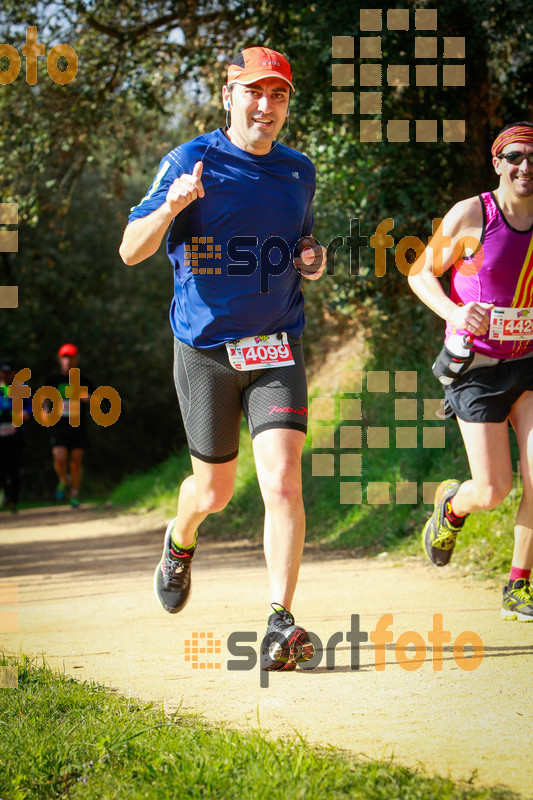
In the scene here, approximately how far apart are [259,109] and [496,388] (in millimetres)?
1720

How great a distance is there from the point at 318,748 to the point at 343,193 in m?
7.88

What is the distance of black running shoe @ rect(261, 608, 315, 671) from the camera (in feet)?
11.7

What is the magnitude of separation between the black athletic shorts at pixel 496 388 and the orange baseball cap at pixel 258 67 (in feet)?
5.41

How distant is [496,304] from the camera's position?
14.1ft

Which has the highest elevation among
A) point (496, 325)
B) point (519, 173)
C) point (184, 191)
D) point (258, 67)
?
point (258, 67)

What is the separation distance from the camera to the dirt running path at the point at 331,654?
9.28ft

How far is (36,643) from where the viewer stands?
459cm

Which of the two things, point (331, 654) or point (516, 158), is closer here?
point (331, 654)

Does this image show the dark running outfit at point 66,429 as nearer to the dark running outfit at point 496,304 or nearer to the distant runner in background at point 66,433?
the distant runner in background at point 66,433

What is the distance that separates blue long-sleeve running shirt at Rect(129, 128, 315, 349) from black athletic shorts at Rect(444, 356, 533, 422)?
41.4 inches

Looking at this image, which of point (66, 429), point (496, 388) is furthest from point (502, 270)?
point (66, 429)

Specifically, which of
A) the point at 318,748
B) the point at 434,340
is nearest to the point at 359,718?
the point at 318,748

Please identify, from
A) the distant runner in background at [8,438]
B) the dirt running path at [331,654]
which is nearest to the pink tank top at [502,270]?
the dirt running path at [331,654]

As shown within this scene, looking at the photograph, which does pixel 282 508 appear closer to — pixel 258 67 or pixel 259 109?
pixel 259 109
